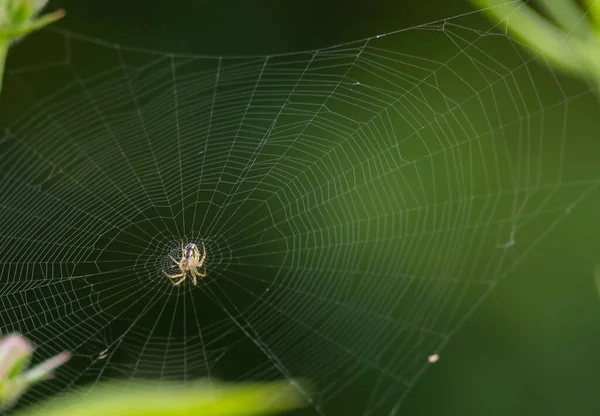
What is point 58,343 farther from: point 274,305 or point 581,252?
point 581,252

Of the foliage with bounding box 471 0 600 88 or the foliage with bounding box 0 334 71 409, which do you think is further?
the foliage with bounding box 471 0 600 88

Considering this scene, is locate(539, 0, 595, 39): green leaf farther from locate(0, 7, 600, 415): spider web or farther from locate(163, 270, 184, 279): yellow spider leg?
locate(163, 270, 184, 279): yellow spider leg

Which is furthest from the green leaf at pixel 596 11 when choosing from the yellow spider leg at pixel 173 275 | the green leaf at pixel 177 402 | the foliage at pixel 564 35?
the yellow spider leg at pixel 173 275

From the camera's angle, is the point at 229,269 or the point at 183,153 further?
the point at 229,269

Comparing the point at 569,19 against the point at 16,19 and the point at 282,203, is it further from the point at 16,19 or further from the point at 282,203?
the point at 282,203

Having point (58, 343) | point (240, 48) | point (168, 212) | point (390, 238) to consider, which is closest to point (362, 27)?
point (240, 48)

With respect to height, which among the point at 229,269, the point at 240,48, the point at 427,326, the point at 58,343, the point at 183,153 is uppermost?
the point at 240,48

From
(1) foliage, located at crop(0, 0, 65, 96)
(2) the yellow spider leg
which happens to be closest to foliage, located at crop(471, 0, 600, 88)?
(1) foliage, located at crop(0, 0, 65, 96)

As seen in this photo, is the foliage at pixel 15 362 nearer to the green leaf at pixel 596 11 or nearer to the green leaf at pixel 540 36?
the green leaf at pixel 540 36

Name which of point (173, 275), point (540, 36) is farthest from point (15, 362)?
point (173, 275)
